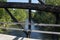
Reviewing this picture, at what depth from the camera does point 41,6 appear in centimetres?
325

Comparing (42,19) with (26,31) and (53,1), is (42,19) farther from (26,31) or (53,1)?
(26,31)

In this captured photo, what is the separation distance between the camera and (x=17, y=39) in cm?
423

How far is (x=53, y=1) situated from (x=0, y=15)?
236 centimetres

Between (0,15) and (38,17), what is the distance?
1618 mm

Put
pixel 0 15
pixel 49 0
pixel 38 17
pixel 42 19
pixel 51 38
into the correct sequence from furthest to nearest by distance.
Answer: pixel 0 15 → pixel 38 17 → pixel 42 19 → pixel 49 0 → pixel 51 38

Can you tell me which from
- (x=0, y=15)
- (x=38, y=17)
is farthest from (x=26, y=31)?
(x=0, y=15)

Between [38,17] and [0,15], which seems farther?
[0,15]

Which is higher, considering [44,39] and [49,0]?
[49,0]

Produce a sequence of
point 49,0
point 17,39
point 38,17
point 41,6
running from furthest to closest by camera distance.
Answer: point 38,17, point 49,0, point 17,39, point 41,6

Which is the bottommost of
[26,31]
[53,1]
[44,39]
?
[44,39]

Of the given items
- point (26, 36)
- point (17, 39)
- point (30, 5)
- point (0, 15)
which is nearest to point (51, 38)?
point (26, 36)

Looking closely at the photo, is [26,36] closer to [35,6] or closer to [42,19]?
[42,19]

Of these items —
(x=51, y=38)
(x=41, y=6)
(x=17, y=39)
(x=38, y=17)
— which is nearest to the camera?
(x=41, y=6)

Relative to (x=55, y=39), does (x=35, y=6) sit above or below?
above
